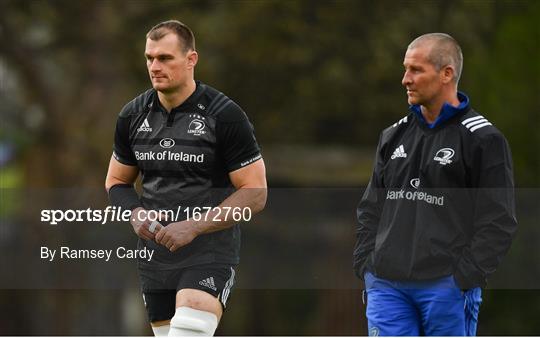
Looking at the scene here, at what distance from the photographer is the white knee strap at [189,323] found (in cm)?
700

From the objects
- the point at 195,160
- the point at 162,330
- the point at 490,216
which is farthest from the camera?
the point at 162,330

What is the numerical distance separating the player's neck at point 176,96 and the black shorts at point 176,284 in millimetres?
1016

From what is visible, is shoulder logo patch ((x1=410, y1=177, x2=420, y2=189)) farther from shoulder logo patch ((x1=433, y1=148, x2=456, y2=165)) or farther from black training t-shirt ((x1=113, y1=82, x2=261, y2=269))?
black training t-shirt ((x1=113, y1=82, x2=261, y2=269))

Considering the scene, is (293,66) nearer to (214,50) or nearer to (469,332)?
(214,50)

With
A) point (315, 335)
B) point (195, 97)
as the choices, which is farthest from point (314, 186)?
point (195, 97)

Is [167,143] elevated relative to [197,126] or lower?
lower

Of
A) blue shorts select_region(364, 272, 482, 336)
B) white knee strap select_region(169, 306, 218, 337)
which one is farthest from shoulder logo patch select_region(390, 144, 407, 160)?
white knee strap select_region(169, 306, 218, 337)

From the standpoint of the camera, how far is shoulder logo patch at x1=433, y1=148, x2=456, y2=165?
21.5ft

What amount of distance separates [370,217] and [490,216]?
79cm

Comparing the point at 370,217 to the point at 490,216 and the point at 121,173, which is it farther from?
the point at 121,173


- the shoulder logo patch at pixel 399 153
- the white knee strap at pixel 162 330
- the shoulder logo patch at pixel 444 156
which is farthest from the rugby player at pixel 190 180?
the shoulder logo patch at pixel 444 156

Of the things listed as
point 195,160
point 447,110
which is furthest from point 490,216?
point 195,160

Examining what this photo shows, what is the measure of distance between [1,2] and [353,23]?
6322 millimetres

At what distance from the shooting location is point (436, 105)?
264 inches
